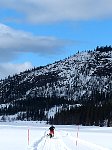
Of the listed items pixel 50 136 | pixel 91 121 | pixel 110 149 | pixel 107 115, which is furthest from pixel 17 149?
pixel 91 121

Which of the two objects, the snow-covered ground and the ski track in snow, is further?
the snow-covered ground

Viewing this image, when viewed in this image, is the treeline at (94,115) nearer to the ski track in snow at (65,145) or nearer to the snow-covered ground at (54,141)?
the snow-covered ground at (54,141)

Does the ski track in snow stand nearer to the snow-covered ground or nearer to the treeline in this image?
the snow-covered ground

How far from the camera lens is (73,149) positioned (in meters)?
26.8

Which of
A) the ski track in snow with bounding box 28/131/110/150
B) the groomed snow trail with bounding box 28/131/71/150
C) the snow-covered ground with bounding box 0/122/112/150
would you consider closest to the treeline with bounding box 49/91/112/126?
the snow-covered ground with bounding box 0/122/112/150

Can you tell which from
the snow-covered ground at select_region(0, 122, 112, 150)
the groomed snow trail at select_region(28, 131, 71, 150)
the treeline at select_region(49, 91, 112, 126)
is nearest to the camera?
the groomed snow trail at select_region(28, 131, 71, 150)

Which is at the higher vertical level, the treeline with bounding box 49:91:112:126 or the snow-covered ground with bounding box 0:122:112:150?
the treeline with bounding box 49:91:112:126

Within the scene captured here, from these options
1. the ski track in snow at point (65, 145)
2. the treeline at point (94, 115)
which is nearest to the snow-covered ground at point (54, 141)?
the ski track in snow at point (65, 145)

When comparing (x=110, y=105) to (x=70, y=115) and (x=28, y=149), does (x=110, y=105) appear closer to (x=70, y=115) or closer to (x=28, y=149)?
(x=70, y=115)

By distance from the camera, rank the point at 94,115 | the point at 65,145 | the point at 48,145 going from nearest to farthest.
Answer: the point at 65,145
the point at 48,145
the point at 94,115

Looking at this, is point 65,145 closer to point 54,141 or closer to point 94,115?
point 54,141

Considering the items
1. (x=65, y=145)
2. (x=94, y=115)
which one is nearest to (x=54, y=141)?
(x=65, y=145)

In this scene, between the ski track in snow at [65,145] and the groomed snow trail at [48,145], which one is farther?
the groomed snow trail at [48,145]

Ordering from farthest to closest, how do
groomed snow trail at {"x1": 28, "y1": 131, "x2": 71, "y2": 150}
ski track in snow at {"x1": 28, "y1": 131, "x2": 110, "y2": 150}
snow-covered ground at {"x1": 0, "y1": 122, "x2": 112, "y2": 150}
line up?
snow-covered ground at {"x1": 0, "y1": 122, "x2": 112, "y2": 150}, groomed snow trail at {"x1": 28, "y1": 131, "x2": 71, "y2": 150}, ski track in snow at {"x1": 28, "y1": 131, "x2": 110, "y2": 150}
